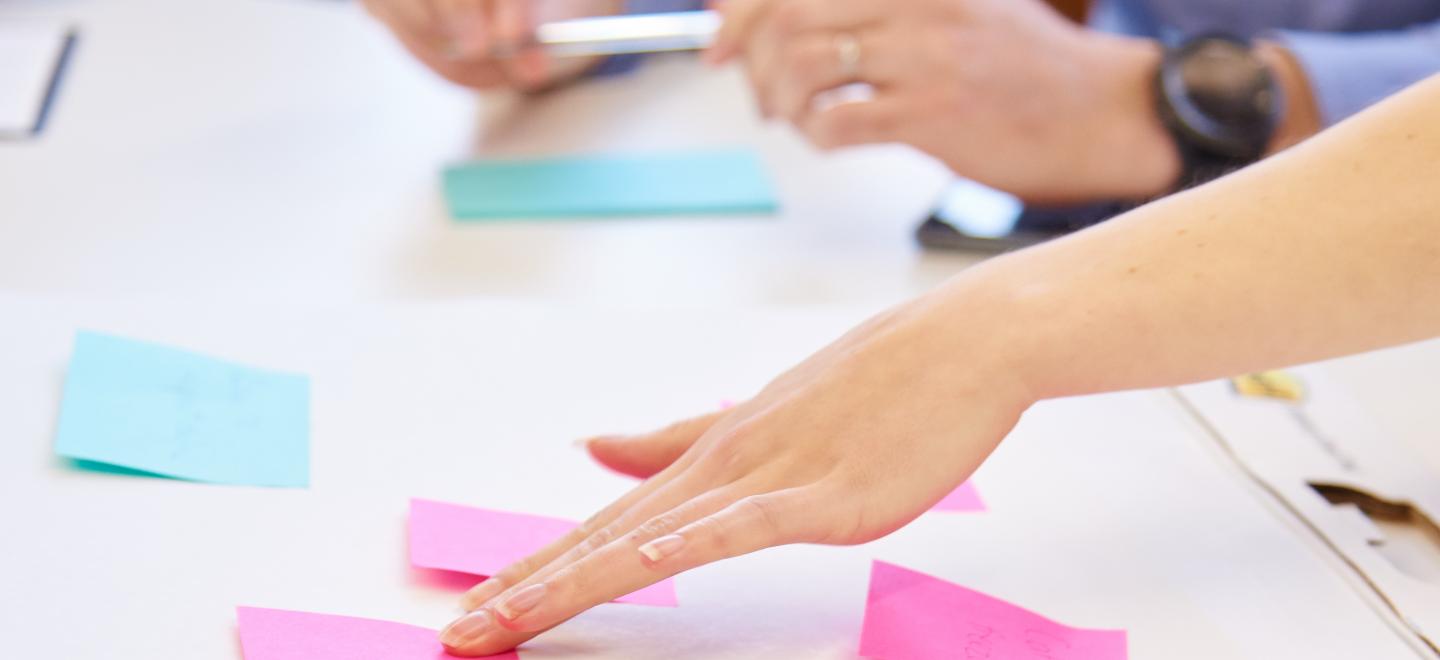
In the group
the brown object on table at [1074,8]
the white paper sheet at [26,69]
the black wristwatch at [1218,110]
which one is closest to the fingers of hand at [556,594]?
the black wristwatch at [1218,110]

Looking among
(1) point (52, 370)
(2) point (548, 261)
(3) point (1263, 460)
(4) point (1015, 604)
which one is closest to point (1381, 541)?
(3) point (1263, 460)

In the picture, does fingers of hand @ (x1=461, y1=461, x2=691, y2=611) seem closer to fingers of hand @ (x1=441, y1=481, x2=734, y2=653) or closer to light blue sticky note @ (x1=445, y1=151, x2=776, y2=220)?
fingers of hand @ (x1=441, y1=481, x2=734, y2=653)

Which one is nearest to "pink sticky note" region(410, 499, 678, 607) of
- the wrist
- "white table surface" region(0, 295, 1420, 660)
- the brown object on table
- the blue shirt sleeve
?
"white table surface" region(0, 295, 1420, 660)

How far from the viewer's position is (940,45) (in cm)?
87

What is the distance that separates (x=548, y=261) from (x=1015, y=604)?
41 centimetres

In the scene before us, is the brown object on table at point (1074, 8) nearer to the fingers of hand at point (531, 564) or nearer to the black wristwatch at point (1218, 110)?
the black wristwatch at point (1218, 110)

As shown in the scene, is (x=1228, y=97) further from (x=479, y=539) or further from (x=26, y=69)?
(x=26, y=69)

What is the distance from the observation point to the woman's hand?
1.54ft

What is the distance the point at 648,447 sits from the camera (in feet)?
1.89

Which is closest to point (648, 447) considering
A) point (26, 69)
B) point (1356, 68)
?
point (1356, 68)

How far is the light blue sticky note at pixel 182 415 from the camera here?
58cm

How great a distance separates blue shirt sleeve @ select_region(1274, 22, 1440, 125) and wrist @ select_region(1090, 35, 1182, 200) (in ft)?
0.35

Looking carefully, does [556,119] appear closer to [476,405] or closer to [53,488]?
[476,405]

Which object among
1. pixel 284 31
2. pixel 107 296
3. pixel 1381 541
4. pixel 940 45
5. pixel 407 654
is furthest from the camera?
pixel 284 31
